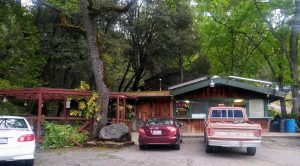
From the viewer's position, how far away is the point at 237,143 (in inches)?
451

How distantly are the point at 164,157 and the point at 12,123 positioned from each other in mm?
5331

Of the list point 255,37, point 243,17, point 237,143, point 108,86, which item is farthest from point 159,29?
point 237,143

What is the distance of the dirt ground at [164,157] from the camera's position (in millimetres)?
10695

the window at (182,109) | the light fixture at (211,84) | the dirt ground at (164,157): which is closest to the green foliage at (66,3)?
the window at (182,109)

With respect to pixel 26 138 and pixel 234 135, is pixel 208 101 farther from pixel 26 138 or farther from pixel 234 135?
pixel 26 138

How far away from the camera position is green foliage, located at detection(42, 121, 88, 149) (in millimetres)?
14391

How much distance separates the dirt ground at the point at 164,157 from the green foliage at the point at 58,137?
2.66 ft

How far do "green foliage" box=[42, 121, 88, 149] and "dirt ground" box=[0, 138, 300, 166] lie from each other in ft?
2.66

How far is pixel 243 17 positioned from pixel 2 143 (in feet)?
81.3

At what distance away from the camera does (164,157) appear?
461 inches

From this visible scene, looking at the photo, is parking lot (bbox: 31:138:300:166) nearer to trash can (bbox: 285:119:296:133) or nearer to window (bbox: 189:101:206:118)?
window (bbox: 189:101:206:118)

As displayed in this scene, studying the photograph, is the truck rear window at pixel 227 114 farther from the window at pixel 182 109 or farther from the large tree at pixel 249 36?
the large tree at pixel 249 36

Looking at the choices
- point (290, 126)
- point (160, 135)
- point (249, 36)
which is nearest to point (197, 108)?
point (290, 126)

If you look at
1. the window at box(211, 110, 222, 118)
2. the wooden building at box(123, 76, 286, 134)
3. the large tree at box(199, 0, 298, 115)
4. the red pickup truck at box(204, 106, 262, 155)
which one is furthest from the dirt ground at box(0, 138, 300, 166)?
the large tree at box(199, 0, 298, 115)
